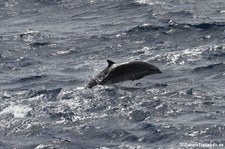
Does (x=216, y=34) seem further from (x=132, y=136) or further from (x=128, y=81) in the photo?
(x=132, y=136)

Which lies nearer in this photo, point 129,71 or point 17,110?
point 17,110

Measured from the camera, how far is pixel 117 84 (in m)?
27.3

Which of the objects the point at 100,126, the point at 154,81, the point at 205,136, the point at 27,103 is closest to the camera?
the point at 205,136

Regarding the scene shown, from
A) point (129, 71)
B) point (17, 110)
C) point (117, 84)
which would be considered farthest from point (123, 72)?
point (17, 110)

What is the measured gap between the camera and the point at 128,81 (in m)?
27.6

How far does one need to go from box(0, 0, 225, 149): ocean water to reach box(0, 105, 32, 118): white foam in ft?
0.13

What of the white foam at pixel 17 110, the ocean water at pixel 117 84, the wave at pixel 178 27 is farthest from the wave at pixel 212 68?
the white foam at pixel 17 110

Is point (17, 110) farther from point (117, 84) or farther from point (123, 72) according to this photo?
point (123, 72)

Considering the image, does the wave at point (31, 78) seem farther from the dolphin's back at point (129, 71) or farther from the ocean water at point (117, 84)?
the dolphin's back at point (129, 71)

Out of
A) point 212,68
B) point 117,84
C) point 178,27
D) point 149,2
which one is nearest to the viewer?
point 117,84

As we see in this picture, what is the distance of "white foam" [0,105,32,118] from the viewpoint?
23872mm

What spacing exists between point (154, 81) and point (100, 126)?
563 centimetres

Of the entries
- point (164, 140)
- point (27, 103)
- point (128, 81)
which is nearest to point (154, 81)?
point (128, 81)

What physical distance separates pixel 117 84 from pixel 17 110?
4755 mm
